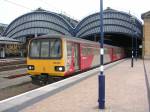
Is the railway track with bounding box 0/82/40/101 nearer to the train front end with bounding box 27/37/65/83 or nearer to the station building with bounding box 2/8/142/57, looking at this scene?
the train front end with bounding box 27/37/65/83

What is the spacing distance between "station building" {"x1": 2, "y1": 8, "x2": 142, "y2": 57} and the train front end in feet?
270

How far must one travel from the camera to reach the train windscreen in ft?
69.9

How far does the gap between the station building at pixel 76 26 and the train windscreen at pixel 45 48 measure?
8218cm

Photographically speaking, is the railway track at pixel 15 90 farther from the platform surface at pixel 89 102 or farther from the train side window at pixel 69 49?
the platform surface at pixel 89 102

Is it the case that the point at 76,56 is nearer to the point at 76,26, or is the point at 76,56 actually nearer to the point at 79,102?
the point at 79,102

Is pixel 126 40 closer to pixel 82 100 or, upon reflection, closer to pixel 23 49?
pixel 23 49

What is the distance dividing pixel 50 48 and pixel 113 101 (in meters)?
9.65

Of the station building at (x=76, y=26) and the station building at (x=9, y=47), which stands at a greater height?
the station building at (x=76, y=26)

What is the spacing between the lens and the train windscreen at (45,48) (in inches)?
839

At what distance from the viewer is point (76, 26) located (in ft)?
373

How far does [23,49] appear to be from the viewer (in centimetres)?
9244

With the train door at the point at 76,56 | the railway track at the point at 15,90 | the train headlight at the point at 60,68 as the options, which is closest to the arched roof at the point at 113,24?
the train door at the point at 76,56

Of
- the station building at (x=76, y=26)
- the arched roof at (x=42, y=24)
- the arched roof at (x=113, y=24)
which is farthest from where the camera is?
the arched roof at (x=42, y=24)

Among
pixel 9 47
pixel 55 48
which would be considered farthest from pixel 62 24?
pixel 55 48
